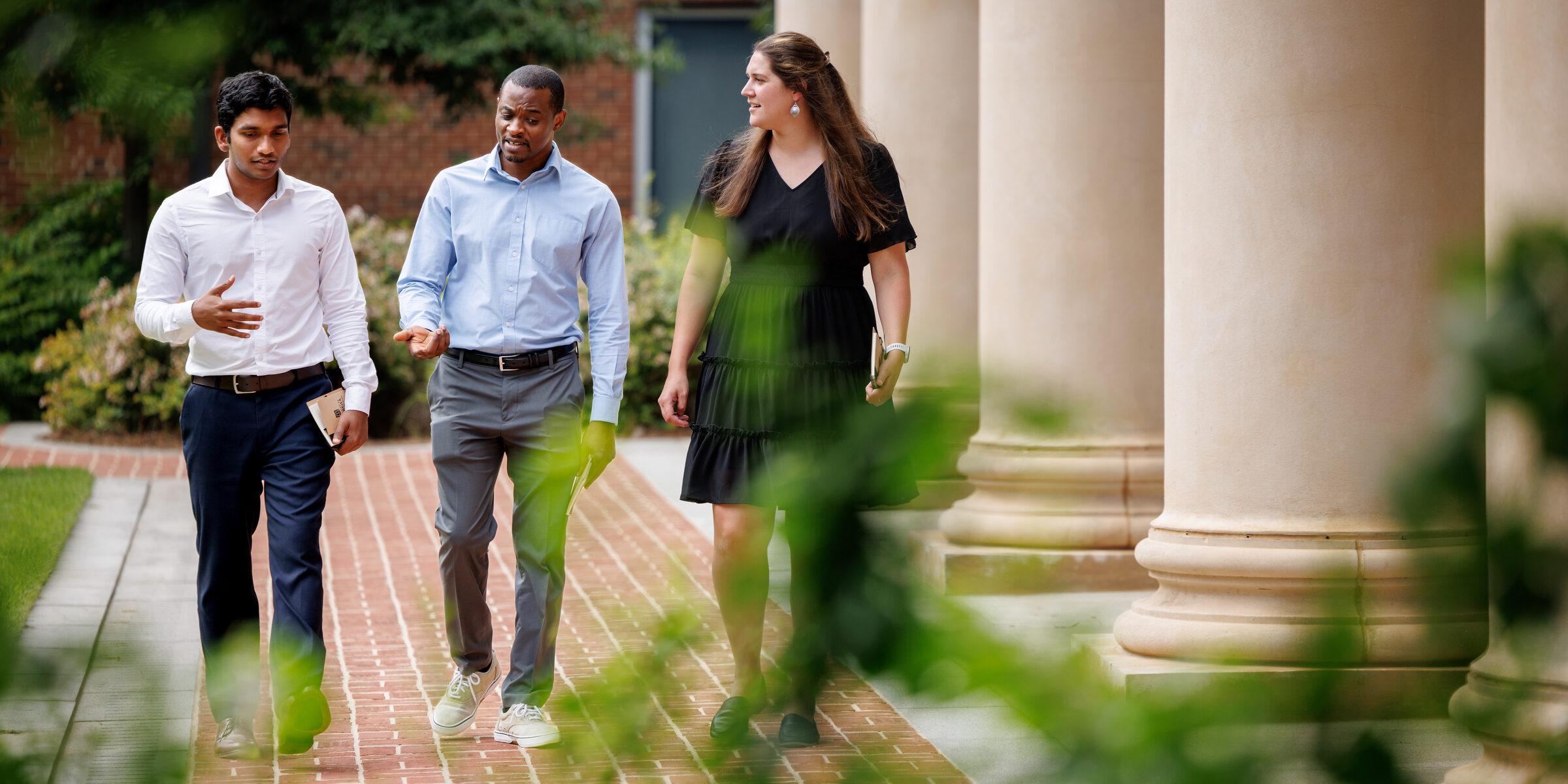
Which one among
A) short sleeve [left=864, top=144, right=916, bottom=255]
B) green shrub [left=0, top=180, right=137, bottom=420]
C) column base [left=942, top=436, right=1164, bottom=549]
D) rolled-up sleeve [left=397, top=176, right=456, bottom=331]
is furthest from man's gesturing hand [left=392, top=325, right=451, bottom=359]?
green shrub [left=0, top=180, right=137, bottom=420]

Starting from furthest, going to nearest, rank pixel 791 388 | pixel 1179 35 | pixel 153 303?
1. pixel 1179 35
2. pixel 153 303
3. pixel 791 388

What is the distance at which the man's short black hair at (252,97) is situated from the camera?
4.01 meters

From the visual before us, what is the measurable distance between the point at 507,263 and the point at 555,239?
15cm

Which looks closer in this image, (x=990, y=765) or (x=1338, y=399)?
(x=990, y=765)

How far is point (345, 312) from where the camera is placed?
4.53 meters

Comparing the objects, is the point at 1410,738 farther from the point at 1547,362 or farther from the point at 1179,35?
the point at 1179,35

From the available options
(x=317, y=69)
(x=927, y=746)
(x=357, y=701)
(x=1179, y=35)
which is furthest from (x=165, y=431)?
(x=927, y=746)

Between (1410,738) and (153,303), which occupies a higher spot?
(153,303)

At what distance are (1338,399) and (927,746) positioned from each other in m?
3.74

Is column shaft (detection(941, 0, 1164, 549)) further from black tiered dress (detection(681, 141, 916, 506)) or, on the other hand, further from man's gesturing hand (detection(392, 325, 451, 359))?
man's gesturing hand (detection(392, 325, 451, 359))

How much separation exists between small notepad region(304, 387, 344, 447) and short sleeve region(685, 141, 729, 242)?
108 centimetres

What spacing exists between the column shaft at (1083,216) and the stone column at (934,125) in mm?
986

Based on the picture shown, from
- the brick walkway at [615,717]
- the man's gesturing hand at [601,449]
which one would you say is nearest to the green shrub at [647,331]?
the man's gesturing hand at [601,449]

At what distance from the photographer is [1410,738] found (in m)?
0.67
